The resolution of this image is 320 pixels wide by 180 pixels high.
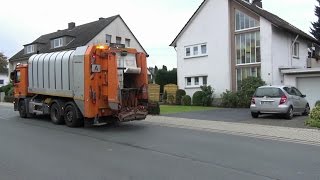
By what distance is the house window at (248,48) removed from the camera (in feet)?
103

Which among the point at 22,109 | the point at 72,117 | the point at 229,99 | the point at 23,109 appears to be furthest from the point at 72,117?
the point at 229,99

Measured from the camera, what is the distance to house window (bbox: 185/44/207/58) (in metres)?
34.7

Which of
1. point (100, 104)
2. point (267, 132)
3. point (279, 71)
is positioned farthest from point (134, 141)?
point (279, 71)

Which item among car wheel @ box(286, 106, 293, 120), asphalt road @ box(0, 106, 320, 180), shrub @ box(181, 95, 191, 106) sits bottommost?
asphalt road @ box(0, 106, 320, 180)

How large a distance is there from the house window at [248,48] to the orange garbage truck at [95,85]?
1605 cm

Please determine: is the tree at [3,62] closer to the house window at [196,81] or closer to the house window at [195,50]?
the house window at [196,81]

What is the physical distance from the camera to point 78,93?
1650 cm

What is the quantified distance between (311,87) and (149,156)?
2019 cm

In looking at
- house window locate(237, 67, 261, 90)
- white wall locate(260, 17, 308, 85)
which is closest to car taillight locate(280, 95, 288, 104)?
white wall locate(260, 17, 308, 85)

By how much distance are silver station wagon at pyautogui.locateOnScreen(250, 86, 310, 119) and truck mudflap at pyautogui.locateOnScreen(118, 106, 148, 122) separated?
6394 millimetres

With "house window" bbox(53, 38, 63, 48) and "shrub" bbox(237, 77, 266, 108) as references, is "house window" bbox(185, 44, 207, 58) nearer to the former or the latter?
"shrub" bbox(237, 77, 266, 108)

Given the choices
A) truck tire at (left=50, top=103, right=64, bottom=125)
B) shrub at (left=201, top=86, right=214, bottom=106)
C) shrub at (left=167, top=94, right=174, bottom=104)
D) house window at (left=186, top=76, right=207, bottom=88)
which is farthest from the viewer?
shrub at (left=167, top=94, right=174, bottom=104)

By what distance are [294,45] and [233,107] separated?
26.6ft

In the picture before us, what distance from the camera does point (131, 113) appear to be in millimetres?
16094
